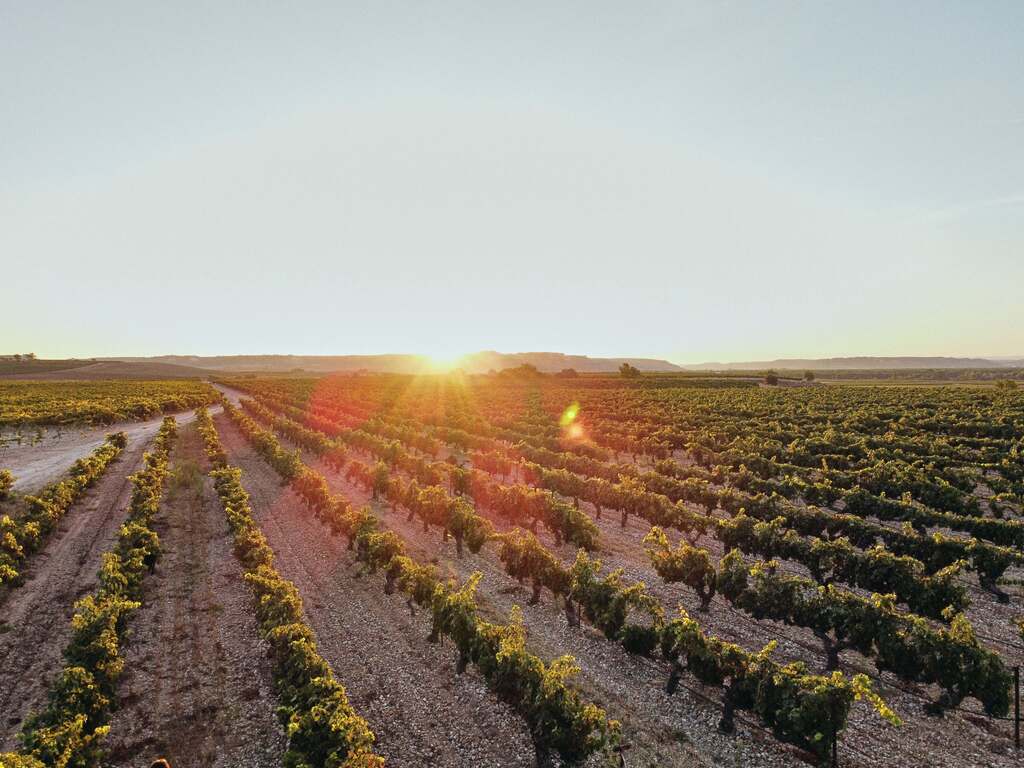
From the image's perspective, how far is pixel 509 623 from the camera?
56.7ft

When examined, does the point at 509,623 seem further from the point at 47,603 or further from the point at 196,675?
the point at 47,603

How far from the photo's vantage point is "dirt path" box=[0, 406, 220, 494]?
122 feet

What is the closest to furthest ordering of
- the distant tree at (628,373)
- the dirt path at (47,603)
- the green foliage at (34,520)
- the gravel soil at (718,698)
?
the gravel soil at (718,698)
the dirt path at (47,603)
the green foliage at (34,520)
the distant tree at (628,373)

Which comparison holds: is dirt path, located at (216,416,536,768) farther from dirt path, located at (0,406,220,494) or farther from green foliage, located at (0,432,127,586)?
dirt path, located at (0,406,220,494)

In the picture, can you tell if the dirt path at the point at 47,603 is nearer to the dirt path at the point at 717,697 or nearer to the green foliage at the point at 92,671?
the green foliage at the point at 92,671

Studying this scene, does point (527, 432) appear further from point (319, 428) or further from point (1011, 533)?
point (1011, 533)

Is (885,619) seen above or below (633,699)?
above

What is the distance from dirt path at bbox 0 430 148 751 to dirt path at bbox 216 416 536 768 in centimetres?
692

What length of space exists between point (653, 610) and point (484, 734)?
576 centimetres

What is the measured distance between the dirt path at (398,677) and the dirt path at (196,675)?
1.97 m

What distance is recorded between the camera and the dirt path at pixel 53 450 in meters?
37.1

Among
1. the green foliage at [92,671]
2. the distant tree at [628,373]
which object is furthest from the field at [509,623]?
the distant tree at [628,373]

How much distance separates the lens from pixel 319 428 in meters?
59.0

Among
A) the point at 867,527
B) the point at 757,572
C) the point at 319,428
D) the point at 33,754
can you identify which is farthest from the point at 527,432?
the point at 33,754
